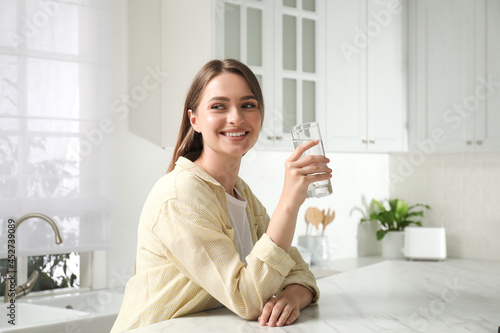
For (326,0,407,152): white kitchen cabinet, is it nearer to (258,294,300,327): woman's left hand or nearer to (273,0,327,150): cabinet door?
(273,0,327,150): cabinet door

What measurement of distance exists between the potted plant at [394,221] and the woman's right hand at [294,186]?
2870 millimetres

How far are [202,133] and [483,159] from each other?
2.90m

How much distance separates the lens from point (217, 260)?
1.19 meters

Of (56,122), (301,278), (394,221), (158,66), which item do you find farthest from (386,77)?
(301,278)

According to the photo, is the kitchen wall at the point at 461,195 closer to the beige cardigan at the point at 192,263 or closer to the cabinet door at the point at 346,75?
the cabinet door at the point at 346,75

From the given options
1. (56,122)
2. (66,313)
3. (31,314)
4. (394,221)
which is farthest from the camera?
(394,221)

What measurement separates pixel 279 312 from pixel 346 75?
8.18 ft

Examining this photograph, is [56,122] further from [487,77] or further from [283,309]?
[487,77]

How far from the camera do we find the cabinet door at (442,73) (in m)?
3.63

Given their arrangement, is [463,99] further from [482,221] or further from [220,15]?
[220,15]

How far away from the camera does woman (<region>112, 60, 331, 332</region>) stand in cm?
119

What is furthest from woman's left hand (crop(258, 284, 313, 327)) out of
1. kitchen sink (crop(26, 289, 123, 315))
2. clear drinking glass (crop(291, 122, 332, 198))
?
kitchen sink (crop(26, 289, 123, 315))

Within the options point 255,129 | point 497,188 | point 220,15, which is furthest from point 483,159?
point 255,129

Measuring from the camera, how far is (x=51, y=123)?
2654 mm
